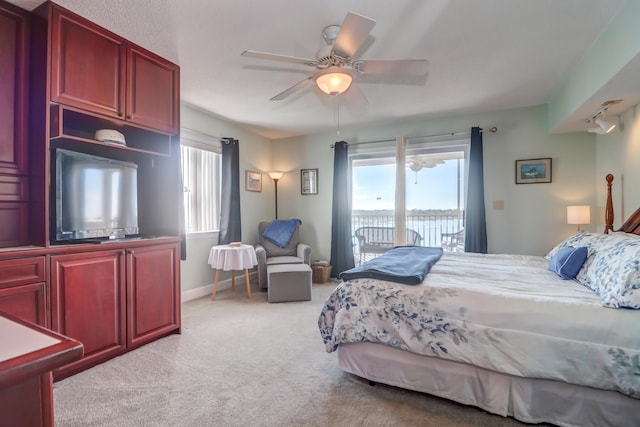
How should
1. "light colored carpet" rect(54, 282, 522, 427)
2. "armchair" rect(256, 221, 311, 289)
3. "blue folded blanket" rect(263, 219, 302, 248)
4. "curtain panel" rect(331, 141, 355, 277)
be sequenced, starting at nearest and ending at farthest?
"light colored carpet" rect(54, 282, 522, 427) → "armchair" rect(256, 221, 311, 289) → "blue folded blanket" rect(263, 219, 302, 248) → "curtain panel" rect(331, 141, 355, 277)

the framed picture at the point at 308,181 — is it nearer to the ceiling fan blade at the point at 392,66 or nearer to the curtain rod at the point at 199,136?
the curtain rod at the point at 199,136

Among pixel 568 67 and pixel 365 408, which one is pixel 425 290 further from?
pixel 568 67

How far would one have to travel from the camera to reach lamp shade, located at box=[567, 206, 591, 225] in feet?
11.7

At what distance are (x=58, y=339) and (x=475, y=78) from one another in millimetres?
3771

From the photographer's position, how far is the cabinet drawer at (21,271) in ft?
6.01

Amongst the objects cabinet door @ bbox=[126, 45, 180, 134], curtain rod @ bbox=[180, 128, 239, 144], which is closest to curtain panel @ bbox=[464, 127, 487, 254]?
curtain rod @ bbox=[180, 128, 239, 144]

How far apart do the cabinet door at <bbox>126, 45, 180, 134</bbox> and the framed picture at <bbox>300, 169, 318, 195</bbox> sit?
2.90 metres

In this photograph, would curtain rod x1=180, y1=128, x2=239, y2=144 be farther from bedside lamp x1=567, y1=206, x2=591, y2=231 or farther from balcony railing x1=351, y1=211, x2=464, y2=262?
bedside lamp x1=567, y1=206, x2=591, y2=231

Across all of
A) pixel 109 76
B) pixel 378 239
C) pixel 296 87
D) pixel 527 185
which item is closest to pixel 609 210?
pixel 527 185

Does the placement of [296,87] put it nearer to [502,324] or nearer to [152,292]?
[152,292]

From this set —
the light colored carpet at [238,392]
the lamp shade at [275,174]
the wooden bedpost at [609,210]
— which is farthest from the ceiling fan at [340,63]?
the lamp shade at [275,174]

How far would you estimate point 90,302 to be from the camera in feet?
7.41

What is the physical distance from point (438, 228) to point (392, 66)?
3249 millimetres

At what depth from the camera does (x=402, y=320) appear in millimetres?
1910
